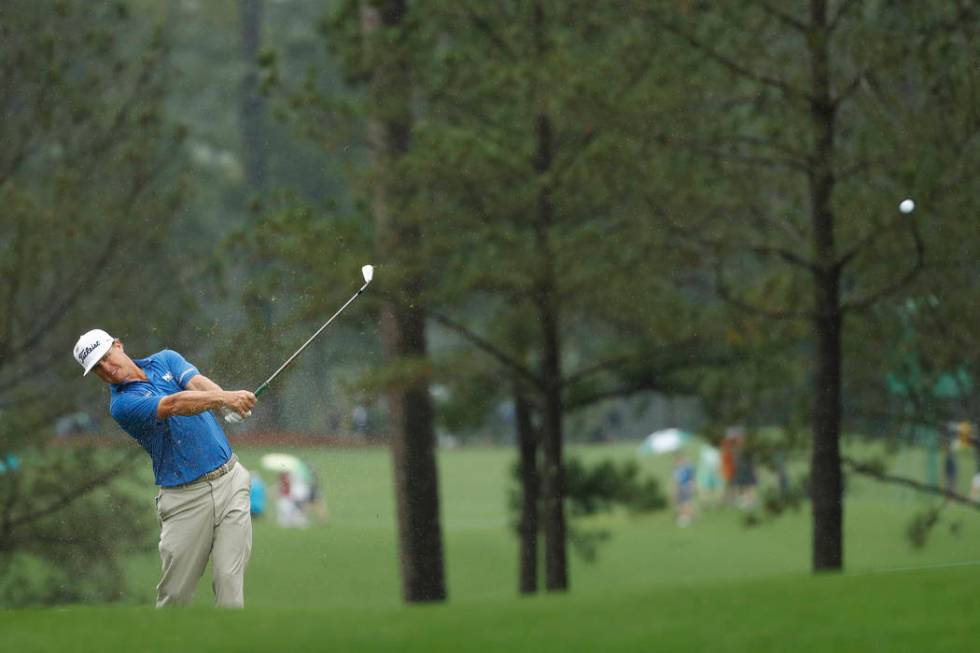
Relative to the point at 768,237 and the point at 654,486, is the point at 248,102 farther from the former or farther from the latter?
the point at 768,237

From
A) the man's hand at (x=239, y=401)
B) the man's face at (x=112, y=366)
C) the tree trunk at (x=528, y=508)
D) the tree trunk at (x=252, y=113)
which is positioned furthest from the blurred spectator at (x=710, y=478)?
the man's face at (x=112, y=366)

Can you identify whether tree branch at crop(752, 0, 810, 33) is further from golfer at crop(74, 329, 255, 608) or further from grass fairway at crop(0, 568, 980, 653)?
grass fairway at crop(0, 568, 980, 653)

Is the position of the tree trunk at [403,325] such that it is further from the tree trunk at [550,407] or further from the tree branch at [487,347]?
the tree trunk at [550,407]

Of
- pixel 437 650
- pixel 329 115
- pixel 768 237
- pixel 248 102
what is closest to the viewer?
pixel 437 650

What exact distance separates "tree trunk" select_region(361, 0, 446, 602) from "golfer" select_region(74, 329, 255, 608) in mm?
A: 6807

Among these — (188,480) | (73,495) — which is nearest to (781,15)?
(188,480)

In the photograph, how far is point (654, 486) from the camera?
60.6 ft

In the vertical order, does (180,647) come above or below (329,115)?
below

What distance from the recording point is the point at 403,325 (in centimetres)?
1708

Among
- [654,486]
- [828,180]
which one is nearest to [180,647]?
[828,180]

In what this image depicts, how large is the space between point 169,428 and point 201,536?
0.55 meters

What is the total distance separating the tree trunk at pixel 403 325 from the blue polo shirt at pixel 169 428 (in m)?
6.77

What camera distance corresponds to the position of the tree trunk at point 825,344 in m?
13.0

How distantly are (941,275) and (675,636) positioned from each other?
26.4ft
